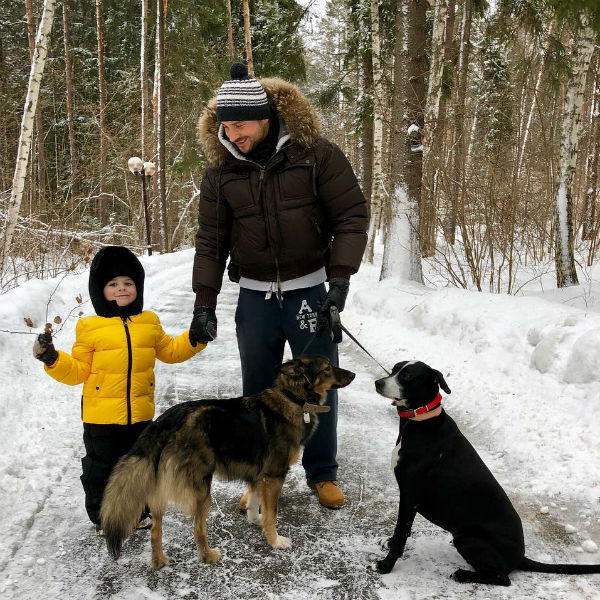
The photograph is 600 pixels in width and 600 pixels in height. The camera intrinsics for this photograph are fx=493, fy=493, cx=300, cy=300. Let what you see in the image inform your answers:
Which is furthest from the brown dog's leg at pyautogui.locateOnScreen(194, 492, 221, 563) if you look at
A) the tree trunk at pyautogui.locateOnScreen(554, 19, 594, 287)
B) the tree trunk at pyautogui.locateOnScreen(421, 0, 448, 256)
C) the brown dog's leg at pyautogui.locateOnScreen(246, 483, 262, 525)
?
the tree trunk at pyautogui.locateOnScreen(554, 19, 594, 287)

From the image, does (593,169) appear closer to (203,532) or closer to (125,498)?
(203,532)

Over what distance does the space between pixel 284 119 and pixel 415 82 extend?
703 cm

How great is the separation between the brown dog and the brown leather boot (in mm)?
454

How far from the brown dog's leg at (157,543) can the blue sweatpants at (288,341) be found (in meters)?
1.05

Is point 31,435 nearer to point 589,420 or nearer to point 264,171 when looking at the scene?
point 264,171

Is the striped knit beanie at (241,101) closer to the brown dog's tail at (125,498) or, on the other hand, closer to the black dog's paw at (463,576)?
the brown dog's tail at (125,498)

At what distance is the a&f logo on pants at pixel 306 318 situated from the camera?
3242 millimetres

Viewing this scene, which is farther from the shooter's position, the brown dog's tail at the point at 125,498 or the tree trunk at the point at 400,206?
the tree trunk at the point at 400,206

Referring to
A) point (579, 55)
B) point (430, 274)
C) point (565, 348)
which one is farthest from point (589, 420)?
point (430, 274)

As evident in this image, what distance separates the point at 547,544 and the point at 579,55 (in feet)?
22.0

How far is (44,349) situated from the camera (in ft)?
8.64

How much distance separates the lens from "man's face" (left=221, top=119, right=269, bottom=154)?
2.88 m

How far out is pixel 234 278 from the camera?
3.37m

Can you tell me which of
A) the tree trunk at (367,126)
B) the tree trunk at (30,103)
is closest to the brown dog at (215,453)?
the tree trunk at (30,103)
